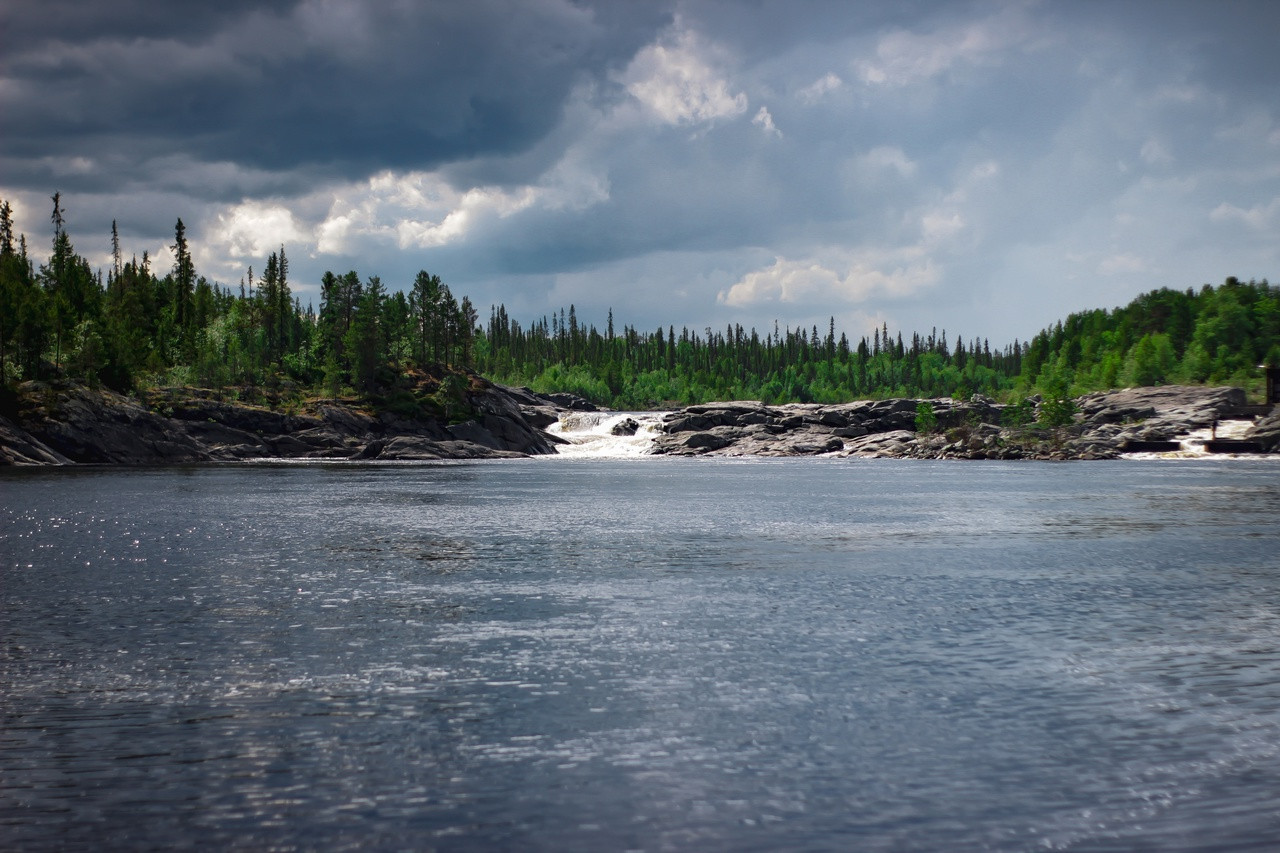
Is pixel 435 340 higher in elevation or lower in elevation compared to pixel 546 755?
higher

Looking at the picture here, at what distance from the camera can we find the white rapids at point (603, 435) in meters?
155

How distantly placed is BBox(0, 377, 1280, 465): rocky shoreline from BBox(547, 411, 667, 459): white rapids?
2.94m

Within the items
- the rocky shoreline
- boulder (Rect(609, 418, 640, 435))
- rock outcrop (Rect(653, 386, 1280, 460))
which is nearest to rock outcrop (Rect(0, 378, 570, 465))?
the rocky shoreline

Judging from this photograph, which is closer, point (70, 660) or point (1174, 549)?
point (70, 660)

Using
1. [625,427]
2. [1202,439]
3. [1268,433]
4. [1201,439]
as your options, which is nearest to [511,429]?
[625,427]

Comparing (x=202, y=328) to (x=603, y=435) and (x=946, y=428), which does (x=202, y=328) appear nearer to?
(x=603, y=435)

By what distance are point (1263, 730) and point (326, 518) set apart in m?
42.2

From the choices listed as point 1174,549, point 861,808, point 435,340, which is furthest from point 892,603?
point 435,340

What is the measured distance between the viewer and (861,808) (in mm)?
10578

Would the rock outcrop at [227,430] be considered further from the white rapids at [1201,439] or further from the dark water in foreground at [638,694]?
the white rapids at [1201,439]

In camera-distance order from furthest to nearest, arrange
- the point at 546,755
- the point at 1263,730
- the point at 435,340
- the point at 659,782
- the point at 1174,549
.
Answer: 1. the point at 435,340
2. the point at 1174,549
3. the point at 1263,730
4. the point at 546,755
5. the point at 659,782

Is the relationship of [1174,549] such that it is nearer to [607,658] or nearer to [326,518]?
[607,658]

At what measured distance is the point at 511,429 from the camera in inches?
5915

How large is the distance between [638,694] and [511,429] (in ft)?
448
